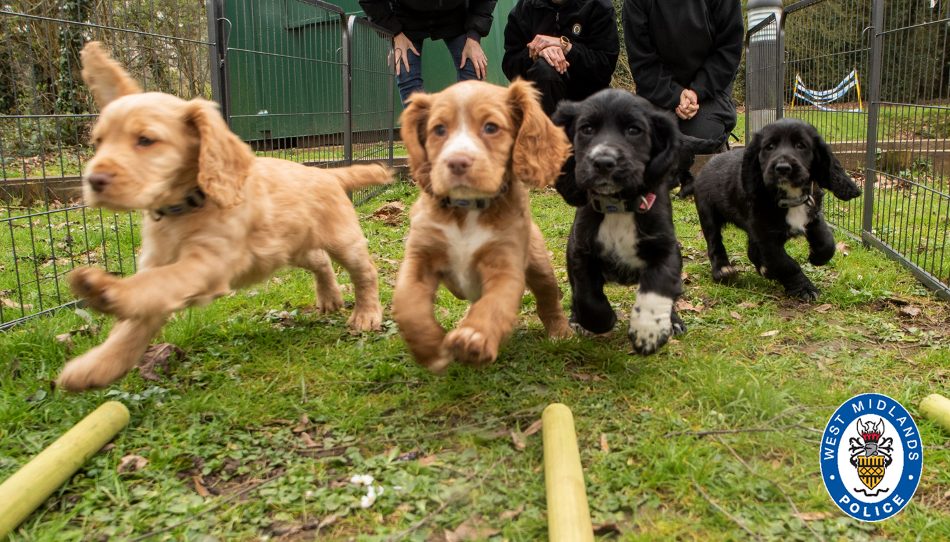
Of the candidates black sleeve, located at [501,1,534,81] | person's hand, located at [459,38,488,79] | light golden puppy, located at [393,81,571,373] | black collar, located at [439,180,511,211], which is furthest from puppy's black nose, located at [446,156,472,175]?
black sleeve, located at [501,1,534,81]

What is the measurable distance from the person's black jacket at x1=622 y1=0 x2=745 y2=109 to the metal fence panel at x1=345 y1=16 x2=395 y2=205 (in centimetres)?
297

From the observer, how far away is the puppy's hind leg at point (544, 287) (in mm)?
3223

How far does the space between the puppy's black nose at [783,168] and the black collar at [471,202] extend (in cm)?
205

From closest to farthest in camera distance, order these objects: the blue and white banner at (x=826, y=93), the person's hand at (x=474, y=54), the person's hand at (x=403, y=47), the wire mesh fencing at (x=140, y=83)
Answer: the wire mesh fencing at (x=140, y=83)
the blue and white banner at (x=826, y=93)
the person's hand at (x=474, y=54)
the person's hand at (x=403, y=47)

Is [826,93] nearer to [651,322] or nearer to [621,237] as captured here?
[621,237]

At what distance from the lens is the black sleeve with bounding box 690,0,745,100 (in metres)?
5.46

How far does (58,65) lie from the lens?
3.91 m

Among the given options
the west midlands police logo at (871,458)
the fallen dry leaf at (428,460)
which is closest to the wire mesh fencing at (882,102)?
the west midlands police logo at (871,458)

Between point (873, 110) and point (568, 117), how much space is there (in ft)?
10.1

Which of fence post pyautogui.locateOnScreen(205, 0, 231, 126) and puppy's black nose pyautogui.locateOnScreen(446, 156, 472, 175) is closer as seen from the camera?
puppy's black nose pyautogui.locateOnScreen(446, 156, 472, 175)

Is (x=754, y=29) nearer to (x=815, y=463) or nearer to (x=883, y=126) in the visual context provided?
(x=883, y=126)

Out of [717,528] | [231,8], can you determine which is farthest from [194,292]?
[231,8]

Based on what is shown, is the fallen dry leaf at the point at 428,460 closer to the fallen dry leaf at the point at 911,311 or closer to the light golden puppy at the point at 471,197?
the light golden puppy at the point at 471,197

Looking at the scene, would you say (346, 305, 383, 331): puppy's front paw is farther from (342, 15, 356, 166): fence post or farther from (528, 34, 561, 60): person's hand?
(342, 15, 356, 166): fence post
